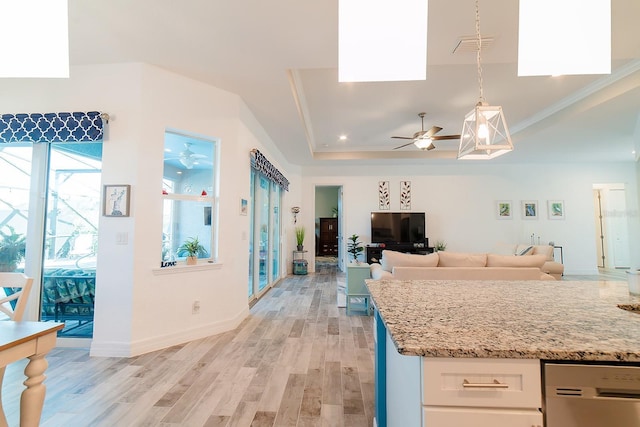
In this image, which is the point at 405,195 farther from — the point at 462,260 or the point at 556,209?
the point at 462,260

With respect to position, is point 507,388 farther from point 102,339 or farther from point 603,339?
point 102,339

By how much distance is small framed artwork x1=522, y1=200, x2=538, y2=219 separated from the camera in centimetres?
690

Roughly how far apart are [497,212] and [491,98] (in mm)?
3991

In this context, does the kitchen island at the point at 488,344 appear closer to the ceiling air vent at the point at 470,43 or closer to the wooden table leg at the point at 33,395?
the wooden table leg at the point at 33,395

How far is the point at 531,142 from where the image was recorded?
524 centimetres

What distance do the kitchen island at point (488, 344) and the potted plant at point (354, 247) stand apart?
5387 mm

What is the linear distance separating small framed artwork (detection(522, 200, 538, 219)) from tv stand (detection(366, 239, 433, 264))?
2662 millimetres

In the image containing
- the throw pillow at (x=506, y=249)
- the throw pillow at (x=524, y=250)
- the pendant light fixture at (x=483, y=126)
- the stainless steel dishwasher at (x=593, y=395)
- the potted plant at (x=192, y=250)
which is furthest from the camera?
the throw pillow at (x=506, y=249)

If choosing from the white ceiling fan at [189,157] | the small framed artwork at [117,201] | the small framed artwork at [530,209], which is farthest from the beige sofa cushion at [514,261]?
the small framed artwork at [530,209]

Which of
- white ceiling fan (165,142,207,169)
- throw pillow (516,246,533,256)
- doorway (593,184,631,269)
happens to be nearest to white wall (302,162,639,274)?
doorway (593,184,631,269)

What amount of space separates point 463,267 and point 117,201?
11.9 ft

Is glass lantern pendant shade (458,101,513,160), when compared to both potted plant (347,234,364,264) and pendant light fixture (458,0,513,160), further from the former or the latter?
potted plant (347,234,364,264)

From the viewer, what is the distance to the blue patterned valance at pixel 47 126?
8.54 ft

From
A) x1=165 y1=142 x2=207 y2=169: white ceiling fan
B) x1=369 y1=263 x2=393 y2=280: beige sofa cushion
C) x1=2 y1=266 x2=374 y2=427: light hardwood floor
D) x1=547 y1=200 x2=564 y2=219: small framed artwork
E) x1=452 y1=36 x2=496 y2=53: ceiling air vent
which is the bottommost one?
x1=2 y1=266 x2=374 y2=427: light hardwood floor
